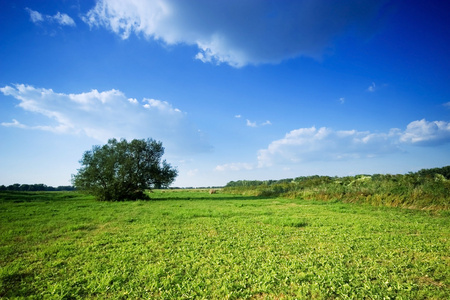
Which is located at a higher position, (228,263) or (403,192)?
(403,192)

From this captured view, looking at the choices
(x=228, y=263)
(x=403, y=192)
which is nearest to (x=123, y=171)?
(x=228, y=263)

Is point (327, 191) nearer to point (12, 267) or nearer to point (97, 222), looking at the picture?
point (97, 222)

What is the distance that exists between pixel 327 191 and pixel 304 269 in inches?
1279

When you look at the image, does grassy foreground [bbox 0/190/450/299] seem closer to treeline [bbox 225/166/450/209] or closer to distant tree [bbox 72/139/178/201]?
treeline [bbox 225/166/450/209]

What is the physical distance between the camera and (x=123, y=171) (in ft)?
139

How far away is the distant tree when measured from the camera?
4141cm

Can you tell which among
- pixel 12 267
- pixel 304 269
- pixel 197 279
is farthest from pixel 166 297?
pixel 12 267

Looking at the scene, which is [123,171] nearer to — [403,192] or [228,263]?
[228,263]

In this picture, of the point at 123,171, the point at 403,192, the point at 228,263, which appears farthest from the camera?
the point at 123,171

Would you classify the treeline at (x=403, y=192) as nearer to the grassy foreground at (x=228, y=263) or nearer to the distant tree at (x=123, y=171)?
the grassy foreground at (x=228, y=263)

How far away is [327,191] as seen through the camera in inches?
1412

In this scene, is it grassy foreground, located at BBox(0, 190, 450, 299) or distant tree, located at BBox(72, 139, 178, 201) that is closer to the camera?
grassy foreground, located at BBox(0, 190, 450, 299)

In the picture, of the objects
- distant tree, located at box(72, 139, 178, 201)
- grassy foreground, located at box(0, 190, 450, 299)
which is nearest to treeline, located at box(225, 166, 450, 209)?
grassy foreground, located at box(0, 190, 450, 299)

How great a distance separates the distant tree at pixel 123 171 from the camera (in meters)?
41.4
